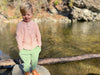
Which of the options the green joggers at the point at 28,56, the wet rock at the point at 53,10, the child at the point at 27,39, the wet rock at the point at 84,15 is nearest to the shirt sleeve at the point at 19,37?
the child at the point at 27,39

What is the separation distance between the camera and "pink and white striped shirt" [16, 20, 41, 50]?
276 cm

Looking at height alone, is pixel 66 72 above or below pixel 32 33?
below

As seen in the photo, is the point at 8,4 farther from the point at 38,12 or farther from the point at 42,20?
the point at 42,20

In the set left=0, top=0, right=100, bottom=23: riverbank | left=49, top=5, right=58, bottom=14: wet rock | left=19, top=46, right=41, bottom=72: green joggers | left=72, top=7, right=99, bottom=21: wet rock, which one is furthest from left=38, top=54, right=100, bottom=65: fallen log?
left=49, top=5, right=58, bottom=14: wet rock

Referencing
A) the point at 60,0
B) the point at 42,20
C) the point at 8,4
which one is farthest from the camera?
the point at 60,0

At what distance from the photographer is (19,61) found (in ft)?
14.5

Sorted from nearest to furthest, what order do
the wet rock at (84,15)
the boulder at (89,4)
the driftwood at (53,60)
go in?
the driftwood at (53,60) → the wet rock at (84,15) → the boulder at (89,4)

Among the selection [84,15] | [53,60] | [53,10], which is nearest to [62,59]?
[53,60]

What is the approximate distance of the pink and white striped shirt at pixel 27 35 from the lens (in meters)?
2.76

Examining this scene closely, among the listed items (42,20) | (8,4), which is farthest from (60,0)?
(8,4)

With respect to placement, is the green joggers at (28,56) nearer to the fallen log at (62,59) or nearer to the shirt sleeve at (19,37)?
the shirt sleeve at (19,37)

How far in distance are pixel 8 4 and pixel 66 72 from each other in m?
28.1

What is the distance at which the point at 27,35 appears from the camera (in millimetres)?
2803

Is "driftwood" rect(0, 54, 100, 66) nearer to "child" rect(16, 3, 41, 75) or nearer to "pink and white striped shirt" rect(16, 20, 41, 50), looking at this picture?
"child" rect(16, 3, 41, 75)
